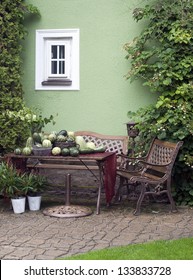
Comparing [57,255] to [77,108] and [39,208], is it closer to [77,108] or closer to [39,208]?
[39,208]

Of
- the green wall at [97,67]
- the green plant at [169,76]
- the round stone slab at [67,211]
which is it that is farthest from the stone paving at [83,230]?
the green wall at [97,67]

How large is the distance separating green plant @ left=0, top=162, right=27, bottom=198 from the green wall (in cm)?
217

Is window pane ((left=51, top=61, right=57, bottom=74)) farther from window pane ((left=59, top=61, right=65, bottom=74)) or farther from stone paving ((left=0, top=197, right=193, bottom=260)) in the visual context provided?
stone paving ((left=0, top=197, right=193, bottom=260))

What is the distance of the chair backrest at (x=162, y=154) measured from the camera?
7.40 metres

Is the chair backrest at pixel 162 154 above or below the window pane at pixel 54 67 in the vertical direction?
below

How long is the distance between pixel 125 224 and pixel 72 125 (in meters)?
3.03

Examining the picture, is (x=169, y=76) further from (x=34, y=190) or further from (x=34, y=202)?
(x=34, y=202)

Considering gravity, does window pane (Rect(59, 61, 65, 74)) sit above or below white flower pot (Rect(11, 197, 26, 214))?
above

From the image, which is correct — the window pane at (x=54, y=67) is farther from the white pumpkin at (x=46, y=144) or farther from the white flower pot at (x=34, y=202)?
the white flower pot at (x=34, y=202)

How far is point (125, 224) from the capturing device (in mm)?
6781

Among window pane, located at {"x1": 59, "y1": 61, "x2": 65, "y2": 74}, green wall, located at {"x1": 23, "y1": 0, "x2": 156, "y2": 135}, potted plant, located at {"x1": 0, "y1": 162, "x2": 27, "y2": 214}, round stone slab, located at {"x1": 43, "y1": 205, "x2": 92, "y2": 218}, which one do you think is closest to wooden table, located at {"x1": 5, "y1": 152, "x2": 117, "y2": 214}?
round stone slab, located at {"x1": 43, "y1": 205, "x2": 92, "y2": 218}

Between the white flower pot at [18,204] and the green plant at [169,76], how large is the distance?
2.15 meters

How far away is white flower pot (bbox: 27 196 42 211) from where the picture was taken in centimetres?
Result: 750
